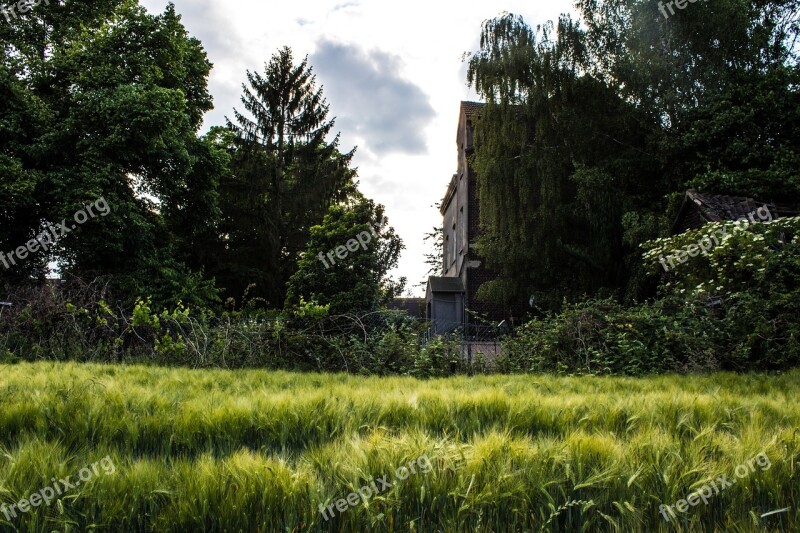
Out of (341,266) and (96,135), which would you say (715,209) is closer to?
(341,266)

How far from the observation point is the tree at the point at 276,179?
2628 centimetres

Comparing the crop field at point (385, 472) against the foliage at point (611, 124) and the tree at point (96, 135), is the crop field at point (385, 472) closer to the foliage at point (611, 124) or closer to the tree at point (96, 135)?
the foliage at point (611, 124)

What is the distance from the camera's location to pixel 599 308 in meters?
8.73

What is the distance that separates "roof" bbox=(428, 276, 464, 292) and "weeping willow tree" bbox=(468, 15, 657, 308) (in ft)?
20.4

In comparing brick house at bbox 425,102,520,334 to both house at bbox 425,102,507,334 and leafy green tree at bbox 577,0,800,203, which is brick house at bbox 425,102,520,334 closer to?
house at bbox 425,102,507,334

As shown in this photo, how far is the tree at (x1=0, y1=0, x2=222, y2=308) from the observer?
17.0 meters

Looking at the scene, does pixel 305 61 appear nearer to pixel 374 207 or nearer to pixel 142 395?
pixel 374 207

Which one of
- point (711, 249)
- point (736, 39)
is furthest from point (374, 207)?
point (711, 249)

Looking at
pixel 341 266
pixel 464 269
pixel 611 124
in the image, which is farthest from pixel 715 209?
pixel 464 269

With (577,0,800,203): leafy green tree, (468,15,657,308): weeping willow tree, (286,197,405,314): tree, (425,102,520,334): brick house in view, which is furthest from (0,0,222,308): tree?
(577,0,800,203): leafy green tree

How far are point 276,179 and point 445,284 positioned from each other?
36.2 ft

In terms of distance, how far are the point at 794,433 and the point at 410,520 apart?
2.00 metres

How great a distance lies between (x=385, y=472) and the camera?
185 cm

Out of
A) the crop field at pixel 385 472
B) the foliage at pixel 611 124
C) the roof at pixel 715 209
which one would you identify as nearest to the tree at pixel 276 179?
the foliage at pixel 611 124
